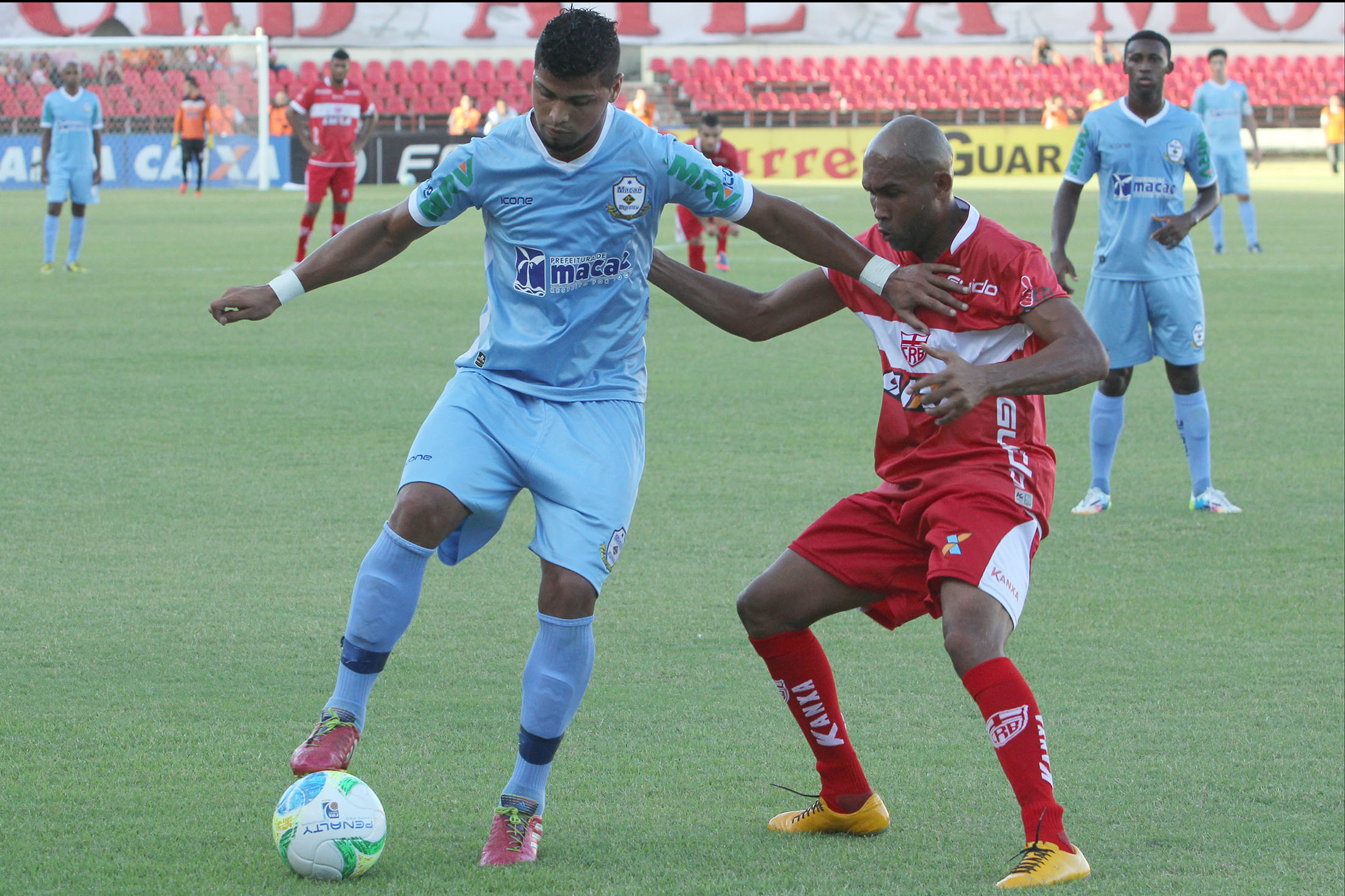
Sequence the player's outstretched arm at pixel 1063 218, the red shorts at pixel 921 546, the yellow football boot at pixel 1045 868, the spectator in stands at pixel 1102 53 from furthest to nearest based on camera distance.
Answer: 1. the spectator in stands at pixel 1102 53
2. the player's outstretched arm at pixel 1063 218
3. the red shorts at pixel 921 546
4. the yellow football boot at pixel 1045 868

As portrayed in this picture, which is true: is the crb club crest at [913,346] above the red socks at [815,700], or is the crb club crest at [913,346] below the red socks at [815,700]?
above

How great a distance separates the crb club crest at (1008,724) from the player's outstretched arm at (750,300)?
1177mm

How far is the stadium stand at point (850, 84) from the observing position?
37719 millimetres

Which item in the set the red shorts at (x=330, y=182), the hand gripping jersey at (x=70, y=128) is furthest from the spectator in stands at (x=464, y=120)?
the hand gripping jersey at (x=70, y=128)

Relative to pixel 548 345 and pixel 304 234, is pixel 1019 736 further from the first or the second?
pixel 304 234

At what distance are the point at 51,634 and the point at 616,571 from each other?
6.93 ft

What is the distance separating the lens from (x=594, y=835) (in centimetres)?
371

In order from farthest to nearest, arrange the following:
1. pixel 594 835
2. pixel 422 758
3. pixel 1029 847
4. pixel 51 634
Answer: pixel 51 634 < pixel 422 758 < pixel 594 835 < pixel 1029 847

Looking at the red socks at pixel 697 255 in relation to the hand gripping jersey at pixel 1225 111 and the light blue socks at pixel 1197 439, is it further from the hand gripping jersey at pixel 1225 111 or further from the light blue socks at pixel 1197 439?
the light blue socks at pixel 1197 439

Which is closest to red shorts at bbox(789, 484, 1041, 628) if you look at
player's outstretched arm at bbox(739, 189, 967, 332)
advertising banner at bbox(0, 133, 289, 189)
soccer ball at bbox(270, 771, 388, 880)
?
player's outstretched arm at bbox(739, 189, 967, 332)

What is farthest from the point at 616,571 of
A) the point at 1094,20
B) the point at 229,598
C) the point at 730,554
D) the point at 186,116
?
the point at 1094,20

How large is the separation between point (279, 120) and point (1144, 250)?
26.4 metres

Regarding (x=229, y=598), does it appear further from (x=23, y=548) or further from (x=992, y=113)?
(x=992, y=113)

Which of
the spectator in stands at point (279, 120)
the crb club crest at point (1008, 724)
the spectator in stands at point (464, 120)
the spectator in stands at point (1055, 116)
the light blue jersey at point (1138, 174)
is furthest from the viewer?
the spectator in stands at point (1055, 116)
